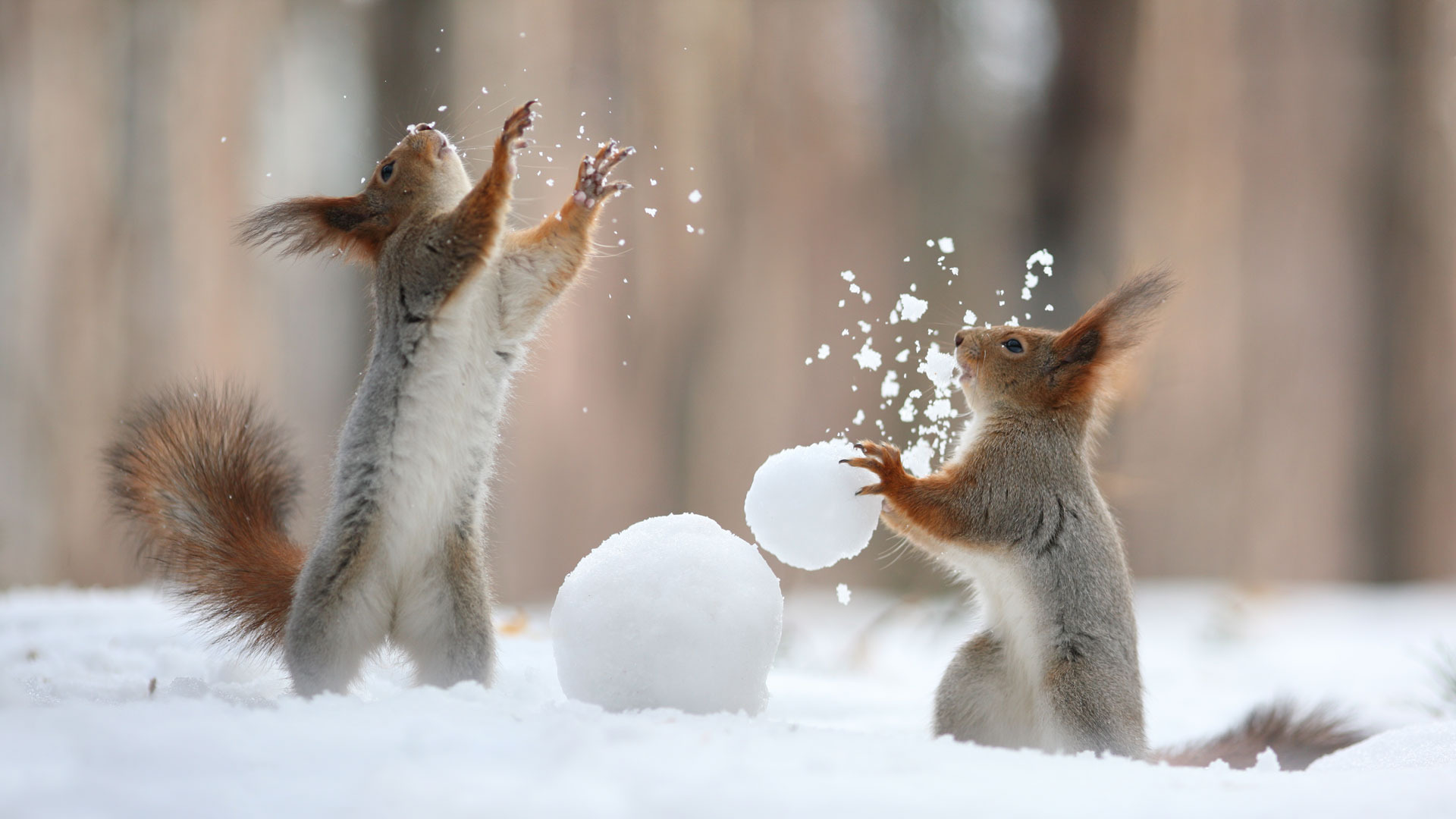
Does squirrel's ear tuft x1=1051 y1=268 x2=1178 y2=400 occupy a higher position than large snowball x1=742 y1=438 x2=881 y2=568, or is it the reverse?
squirrel's ear tuft x1=1051 y1=268 x2=1178 y2=400

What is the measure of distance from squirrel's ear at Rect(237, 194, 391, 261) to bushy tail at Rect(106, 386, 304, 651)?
14.8 inches

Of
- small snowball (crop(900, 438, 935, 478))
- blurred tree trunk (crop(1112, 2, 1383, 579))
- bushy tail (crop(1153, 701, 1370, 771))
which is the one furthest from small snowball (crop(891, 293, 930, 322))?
blurred tree trunk (crop(1112, 2, 1383, 579))

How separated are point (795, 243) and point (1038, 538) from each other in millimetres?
3875

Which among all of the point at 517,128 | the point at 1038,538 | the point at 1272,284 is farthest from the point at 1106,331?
the point at 1272,284

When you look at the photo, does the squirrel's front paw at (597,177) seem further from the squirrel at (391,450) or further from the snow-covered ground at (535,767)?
the snow-covered ground at (535,767)

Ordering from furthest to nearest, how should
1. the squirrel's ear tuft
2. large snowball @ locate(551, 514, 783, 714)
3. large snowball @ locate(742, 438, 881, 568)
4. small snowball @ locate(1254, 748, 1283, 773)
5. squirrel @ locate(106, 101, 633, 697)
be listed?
the squirrel's ear tuft, small snowball @ locate(1254, 748, 1283, 773), large snowball @ locate(742, 438, 881, 568), squirrel @ locate(106, 101, 633, 697), large snowball @ locate(551, 514, 783, 714)

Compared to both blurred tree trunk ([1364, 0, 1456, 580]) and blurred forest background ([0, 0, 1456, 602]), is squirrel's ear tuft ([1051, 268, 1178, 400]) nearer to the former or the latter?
blurred forest background ([0, 0, 1456, 602])

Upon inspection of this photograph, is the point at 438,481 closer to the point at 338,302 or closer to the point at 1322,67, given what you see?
the point at 338,302

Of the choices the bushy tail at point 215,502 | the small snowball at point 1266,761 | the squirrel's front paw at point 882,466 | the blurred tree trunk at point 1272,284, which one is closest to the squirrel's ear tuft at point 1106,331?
the squirrel's front paw at point 882,466

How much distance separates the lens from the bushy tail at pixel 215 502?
6.40 ft

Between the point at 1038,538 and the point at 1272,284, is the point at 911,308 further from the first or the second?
the point at 1272,284

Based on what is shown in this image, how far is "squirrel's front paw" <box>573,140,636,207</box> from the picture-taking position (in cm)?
199

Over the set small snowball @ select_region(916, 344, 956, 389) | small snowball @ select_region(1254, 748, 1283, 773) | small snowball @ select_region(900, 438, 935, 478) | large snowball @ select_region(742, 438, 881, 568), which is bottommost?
small snowball @ select_region(1254, 748, 1283, 773)

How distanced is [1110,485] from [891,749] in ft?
5.88
